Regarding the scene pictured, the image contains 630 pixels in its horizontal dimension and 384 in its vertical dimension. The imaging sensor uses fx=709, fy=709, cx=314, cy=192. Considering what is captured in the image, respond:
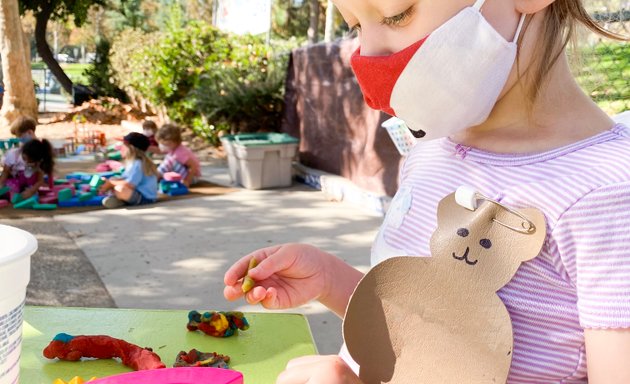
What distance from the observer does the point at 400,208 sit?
1.14 m

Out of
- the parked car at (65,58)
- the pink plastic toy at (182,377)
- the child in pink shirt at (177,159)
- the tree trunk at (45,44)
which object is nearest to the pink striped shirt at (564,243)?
the pink plastic toy at (182,377)

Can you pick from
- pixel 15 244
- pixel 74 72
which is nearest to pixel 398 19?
pixel 15 244

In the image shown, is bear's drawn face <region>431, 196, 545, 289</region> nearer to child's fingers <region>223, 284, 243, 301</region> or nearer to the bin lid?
child's fingers <region>223, 284, 243, 301</region>

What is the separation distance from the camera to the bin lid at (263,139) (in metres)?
7.47

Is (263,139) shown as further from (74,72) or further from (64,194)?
(74,72)

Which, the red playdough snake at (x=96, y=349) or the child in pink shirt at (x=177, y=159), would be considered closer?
the red playdough snake at (x=96, y=349)

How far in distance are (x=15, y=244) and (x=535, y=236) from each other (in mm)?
678

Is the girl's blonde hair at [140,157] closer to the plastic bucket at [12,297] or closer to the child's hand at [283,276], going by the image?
the child's hand at [283,276]

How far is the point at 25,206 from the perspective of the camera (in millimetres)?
6660

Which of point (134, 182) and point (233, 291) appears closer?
point (233, 291)

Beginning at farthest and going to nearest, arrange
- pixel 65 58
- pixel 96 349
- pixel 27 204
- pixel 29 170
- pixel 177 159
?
pixel 65 58
pixel 177 159
pixel 29 170
pixel 27 204
pixel 96 349

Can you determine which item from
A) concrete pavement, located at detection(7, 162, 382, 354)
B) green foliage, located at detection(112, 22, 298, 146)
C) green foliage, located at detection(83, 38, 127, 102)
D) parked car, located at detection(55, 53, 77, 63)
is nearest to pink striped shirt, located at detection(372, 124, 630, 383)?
concrete pavement, located at detection(7, 162, 382, 354)

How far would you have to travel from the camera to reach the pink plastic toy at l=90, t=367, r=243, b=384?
1083 millimetres

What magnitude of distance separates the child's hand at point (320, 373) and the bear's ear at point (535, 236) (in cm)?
28
